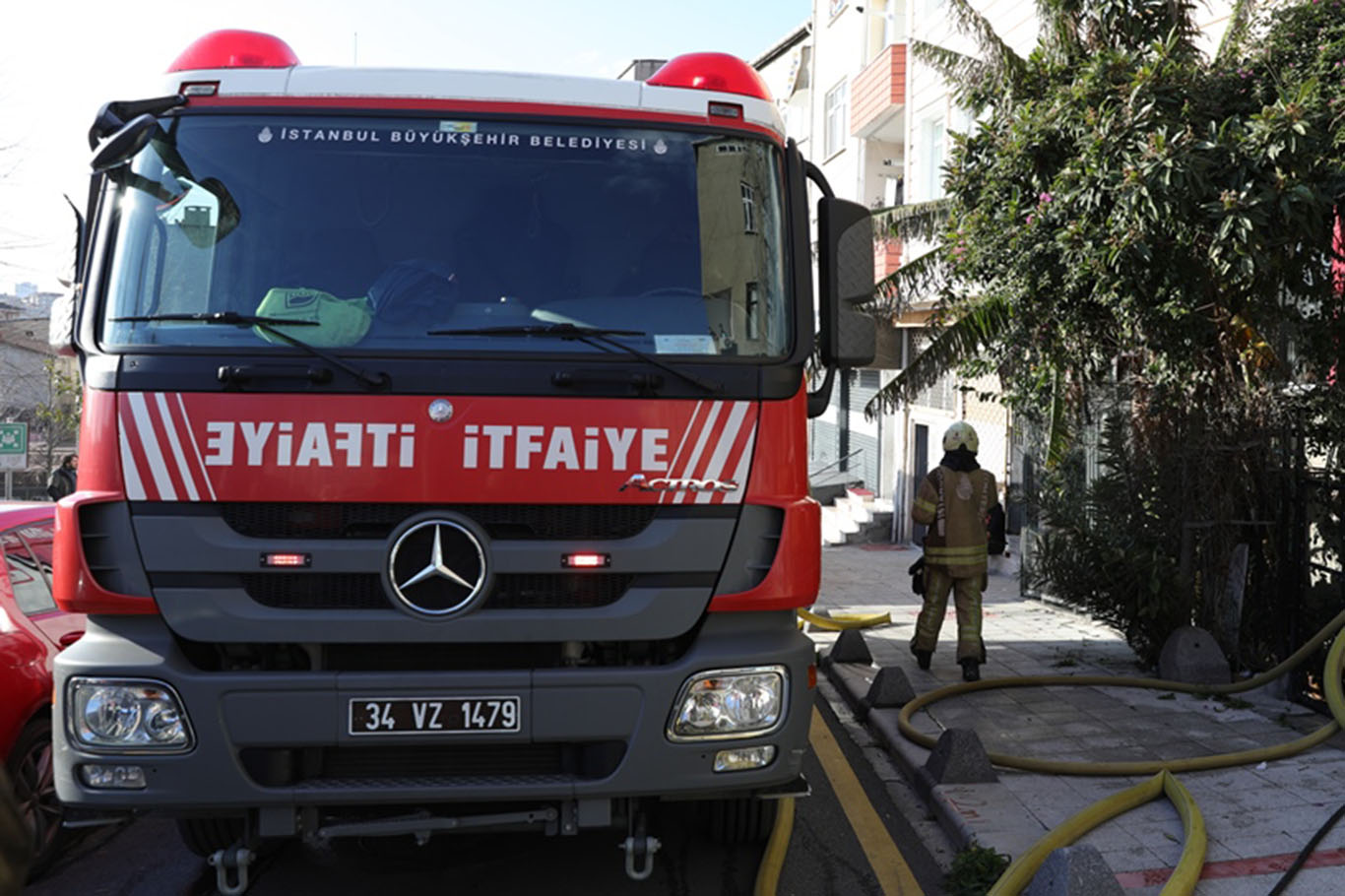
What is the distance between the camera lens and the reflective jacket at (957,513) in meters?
8.55

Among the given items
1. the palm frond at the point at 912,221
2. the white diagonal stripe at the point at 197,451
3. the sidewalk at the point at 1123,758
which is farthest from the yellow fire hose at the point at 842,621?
the white diagonal stripe at the point at 197,451

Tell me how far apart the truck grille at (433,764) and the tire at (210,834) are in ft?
3.73

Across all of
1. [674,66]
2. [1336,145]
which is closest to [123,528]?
[674,66]

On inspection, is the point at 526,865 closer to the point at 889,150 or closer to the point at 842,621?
the point at 842,621

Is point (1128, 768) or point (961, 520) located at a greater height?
point (961, 520)

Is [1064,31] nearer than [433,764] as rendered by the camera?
No

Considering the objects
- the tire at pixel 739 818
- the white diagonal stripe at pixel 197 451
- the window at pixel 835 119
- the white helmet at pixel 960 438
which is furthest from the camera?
the window at pixel 835 119

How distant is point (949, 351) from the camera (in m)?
11.3

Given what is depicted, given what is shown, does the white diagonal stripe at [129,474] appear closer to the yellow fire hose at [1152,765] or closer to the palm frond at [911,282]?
the yellow fire hose at [1152,765]

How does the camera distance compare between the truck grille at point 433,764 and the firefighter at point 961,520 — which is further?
the firefighter at point 961,520

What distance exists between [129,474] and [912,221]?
11.2m

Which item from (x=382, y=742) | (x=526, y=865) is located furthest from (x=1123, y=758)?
(x=382, y=742)

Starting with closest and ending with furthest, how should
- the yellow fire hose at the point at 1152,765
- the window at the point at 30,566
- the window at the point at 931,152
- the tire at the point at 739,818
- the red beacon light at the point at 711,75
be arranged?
the yellow fire hose at the point at 1152,765 < the red beacon light at the point at 711,75 < the tire at the point at 739,818 < the window at the point at 30,566 < the window at the point at 931,152

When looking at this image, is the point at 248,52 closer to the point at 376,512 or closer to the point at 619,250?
the point at 619,250
